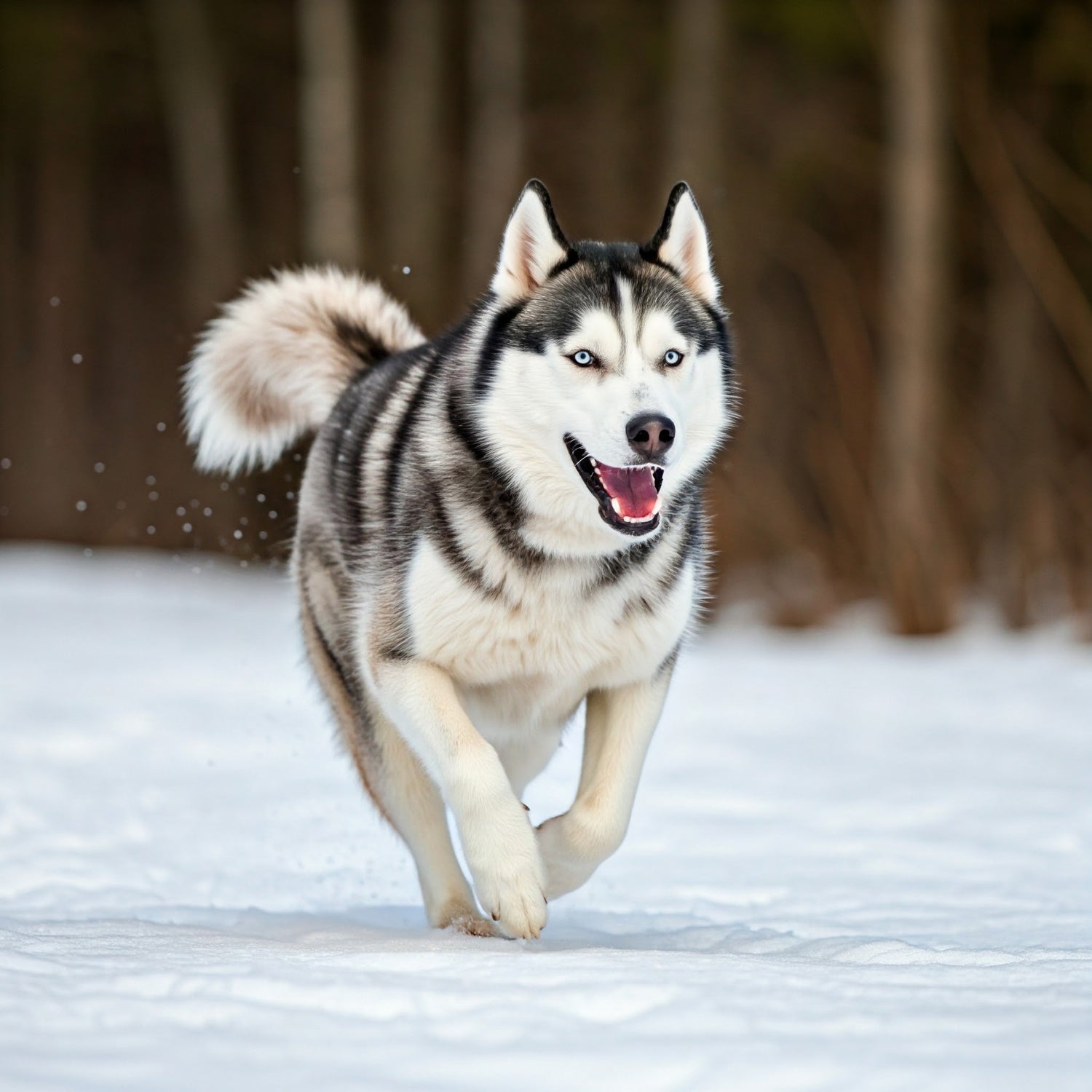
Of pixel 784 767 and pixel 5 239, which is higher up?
pixel 5 239

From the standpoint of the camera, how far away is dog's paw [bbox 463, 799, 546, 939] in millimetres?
2777

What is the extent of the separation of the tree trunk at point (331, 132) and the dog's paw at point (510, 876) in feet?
27.0

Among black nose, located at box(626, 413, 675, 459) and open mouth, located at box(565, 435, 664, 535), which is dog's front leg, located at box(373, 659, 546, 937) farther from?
black nose, located at box(626, 413, 675, 459)

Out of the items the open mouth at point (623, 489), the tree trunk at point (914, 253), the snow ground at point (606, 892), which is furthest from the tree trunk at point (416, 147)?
the open mouth at point (623, 489)

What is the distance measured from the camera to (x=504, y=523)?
2.95m

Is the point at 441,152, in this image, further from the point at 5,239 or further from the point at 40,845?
the point at 40,845

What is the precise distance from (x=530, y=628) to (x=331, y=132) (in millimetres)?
8447

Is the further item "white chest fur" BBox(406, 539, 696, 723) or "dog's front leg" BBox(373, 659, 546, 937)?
"white chest fur" BBox(406, 539, 696, 723)

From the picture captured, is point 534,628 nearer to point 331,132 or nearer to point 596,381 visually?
point 596,381

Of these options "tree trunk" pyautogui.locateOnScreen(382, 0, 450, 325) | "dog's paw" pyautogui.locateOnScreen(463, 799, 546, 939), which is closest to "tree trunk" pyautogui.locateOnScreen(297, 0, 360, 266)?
"tree trunk" pyautogui.locateOnScreen(382, 0, 450, 325)

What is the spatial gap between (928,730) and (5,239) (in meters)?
16.6

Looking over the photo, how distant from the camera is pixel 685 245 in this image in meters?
3.23

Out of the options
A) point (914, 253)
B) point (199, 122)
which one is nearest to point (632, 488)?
point (914, 253)

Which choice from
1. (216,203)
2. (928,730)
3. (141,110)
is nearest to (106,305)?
(141,110)
